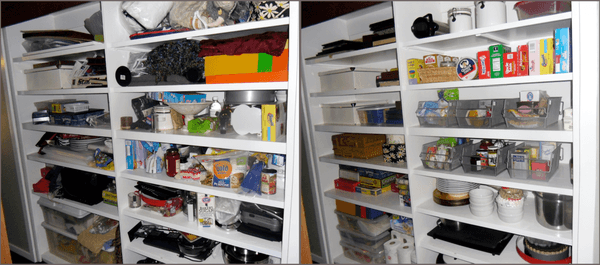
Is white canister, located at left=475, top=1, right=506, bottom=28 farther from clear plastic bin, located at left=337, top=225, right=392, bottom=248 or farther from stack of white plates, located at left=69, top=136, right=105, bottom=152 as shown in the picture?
stack of white plates, located at left=69, top=136, right=105, bottom=152

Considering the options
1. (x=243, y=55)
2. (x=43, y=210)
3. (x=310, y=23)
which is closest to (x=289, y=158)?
(x=243, y=55)

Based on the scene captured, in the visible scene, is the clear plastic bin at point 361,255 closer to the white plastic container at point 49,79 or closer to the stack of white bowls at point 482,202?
the stack of white bowls at point 482,202

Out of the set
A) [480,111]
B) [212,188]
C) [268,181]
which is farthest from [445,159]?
[212,188]

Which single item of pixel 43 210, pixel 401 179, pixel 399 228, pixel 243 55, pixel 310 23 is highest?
pixel 310 23

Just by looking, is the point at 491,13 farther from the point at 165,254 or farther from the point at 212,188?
the point at 165,254

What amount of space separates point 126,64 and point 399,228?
1954 mm

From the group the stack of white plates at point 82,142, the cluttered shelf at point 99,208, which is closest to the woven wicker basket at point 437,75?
the cluttered shelf at point 99,208

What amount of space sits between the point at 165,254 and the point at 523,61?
6.75 feet

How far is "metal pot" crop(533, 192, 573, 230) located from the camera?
139cm

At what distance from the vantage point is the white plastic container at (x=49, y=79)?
7.15ft

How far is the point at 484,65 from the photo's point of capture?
1.55 metres

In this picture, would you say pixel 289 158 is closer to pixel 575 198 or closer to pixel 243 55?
pixel 243 55

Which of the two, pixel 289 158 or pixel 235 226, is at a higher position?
pixel 289 158

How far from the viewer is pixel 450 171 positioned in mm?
1709
